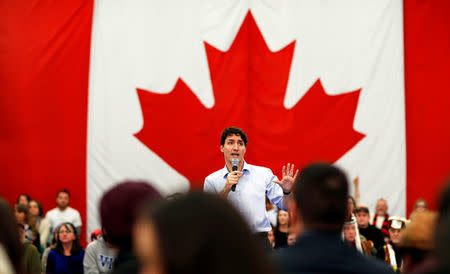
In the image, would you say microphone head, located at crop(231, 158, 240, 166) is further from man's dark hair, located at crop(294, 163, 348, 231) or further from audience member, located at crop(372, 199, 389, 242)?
audience member, located at crop(372, 199, 389, 242)

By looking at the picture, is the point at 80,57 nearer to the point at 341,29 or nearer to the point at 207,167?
the point at 207,167

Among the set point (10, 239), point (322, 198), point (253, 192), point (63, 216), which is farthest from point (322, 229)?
point (63, 216)

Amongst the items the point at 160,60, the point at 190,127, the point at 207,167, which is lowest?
the point at 207,167

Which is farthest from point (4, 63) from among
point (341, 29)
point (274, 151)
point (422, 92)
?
point (422, 92)

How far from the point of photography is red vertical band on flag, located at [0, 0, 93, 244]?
771 centimetres

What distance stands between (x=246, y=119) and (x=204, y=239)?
277 inches

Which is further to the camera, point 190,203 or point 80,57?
point 80,57

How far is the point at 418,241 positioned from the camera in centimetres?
172

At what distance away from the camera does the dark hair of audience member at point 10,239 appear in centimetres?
145

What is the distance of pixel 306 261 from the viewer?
59.4 inches

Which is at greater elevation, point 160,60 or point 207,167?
point 160,60

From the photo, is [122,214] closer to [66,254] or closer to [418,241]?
[418,241]

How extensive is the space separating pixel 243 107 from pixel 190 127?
0.72 meters

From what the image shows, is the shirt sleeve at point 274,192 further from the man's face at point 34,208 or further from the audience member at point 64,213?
the man's face at point 34,208
